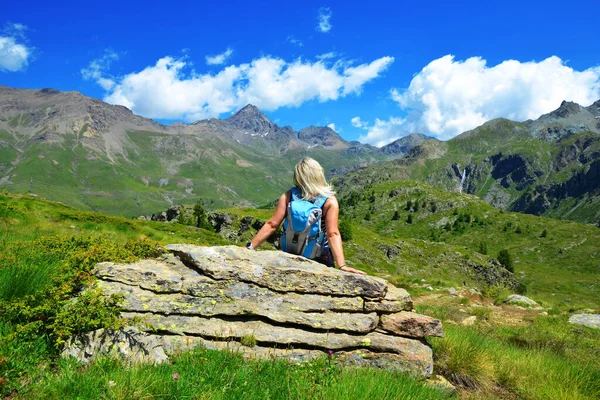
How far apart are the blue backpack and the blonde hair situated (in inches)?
6.1

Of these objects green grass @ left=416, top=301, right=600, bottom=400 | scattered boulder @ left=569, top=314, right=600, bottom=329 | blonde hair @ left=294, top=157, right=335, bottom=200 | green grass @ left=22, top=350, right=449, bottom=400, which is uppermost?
blonde hair @ left=294, top=157, right=335, bottom=200

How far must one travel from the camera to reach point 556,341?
44.1 feet

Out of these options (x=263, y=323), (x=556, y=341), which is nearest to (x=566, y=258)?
(x=556, y=341)

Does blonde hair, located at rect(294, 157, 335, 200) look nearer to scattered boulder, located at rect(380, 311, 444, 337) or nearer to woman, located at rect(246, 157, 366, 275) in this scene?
woman, located at rect(246, 157, 366, 275)

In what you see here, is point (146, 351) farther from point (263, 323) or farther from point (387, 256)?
point (387, 256)

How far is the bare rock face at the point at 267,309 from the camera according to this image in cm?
681

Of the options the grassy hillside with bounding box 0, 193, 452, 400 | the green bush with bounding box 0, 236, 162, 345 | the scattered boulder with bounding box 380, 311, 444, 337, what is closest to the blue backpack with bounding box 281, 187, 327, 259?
the scattered boulder with bounding box 380, 311, 444, 337

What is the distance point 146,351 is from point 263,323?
2.29m

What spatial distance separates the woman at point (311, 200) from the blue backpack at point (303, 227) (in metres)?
A: 0.14

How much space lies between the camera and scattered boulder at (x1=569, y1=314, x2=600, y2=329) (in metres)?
20.8

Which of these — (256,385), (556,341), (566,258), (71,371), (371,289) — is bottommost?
(566,258)

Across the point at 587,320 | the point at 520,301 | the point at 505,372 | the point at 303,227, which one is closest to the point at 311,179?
the point at 303,227

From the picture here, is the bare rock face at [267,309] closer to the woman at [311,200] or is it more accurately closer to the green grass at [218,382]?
the woman at [311,200]

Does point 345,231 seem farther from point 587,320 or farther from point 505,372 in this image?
point 505,372
